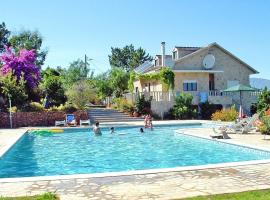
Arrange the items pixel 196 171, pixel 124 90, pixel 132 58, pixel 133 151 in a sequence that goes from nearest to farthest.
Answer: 1. pixel 196 171
2. pixel 133 151
3. pixel 124 90
4. pixel 132 58

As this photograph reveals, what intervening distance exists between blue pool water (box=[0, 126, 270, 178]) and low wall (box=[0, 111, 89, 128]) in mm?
5549

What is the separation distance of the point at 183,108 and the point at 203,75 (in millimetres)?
6568

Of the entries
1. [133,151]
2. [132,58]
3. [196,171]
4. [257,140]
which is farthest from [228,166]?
[132,58]

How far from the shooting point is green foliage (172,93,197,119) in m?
36.2

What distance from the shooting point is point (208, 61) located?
41.9 metres

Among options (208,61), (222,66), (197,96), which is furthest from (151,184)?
(222,66)

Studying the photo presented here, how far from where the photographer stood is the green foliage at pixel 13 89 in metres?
29.7

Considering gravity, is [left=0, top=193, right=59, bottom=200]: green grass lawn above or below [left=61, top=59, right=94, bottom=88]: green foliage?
below

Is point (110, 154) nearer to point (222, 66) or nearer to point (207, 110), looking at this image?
point (207, 110)

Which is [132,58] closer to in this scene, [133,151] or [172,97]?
[172,97]

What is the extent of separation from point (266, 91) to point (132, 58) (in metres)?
70.7

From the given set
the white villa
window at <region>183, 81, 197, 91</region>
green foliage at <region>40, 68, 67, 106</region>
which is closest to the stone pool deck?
green foliage at <region>40, 68, 67, 106</region>

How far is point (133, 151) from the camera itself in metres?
18.4

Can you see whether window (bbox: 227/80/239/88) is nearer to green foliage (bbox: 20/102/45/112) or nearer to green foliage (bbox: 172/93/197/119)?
green foliage (bbox: 172/93/197/119)
